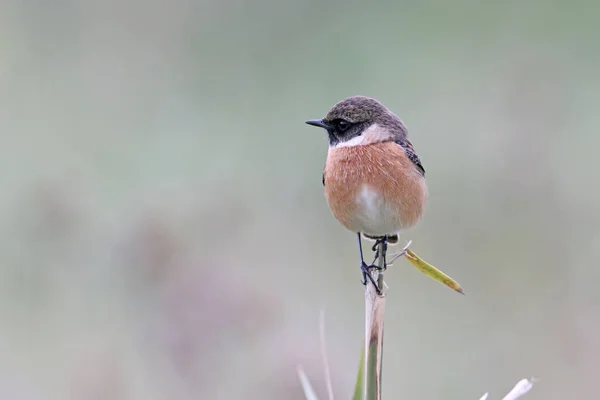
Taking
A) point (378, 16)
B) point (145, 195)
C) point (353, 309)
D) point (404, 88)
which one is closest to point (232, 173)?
point (145, 195)

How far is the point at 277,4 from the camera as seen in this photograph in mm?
10008

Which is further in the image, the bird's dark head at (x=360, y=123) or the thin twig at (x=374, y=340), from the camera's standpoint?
the bird's dark head at (x=360, y=123)

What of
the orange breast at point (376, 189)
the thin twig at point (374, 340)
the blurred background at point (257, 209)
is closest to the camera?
the thin twig at point (374, 340)

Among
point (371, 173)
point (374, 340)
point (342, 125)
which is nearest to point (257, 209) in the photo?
point (342, 125)

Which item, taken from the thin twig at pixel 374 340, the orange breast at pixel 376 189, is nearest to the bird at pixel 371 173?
the orange breast at pixel 376 189

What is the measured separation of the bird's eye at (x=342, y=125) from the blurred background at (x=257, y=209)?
4.05ft

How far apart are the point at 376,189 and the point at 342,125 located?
38 cm

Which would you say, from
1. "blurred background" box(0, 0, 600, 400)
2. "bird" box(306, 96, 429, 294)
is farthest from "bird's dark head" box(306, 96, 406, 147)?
"blurred background" box(0, 0, 600, 400)

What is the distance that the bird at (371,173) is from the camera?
13.0 ft

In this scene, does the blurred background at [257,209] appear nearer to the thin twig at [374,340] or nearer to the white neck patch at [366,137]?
the white neck patch at [366,137]

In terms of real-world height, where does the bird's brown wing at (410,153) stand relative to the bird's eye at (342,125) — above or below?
below

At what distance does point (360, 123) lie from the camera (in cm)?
413

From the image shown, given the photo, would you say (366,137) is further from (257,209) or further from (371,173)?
(257,209)

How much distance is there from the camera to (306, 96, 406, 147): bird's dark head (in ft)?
13.4
